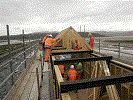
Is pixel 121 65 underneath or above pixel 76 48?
underneath

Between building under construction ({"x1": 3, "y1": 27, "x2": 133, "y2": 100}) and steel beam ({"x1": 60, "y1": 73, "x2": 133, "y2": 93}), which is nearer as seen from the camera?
steel beam ({"x1": 60, "y1": 73, "x2": 133, "y2": 93})

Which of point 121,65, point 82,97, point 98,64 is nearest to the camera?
point 121,65

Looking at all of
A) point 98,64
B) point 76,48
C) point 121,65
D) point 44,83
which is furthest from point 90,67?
point 44,83

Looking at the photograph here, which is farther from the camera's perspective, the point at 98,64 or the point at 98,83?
the point at 98,64

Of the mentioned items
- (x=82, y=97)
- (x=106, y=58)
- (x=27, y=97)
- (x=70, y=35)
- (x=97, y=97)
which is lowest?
(x=82, y=97)

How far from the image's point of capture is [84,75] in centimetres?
833

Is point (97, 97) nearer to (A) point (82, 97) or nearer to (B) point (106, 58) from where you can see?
(A) point (82, 97)

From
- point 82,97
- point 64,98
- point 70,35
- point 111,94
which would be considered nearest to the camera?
point 64,98

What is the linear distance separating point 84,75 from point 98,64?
2.72 metres

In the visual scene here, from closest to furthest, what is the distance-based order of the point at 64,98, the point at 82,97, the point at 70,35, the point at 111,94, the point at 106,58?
1. the point at 64,98
2. the point at 111,94
3. the point at 106,58
4. the point at 82,97
5. the point at 70,35

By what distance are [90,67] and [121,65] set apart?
286 cm

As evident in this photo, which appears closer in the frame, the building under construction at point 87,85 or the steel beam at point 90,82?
the steel beam at point 90,82

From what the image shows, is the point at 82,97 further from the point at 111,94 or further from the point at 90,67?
the point at 111,94

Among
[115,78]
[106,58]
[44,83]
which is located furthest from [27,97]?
[106,58]
